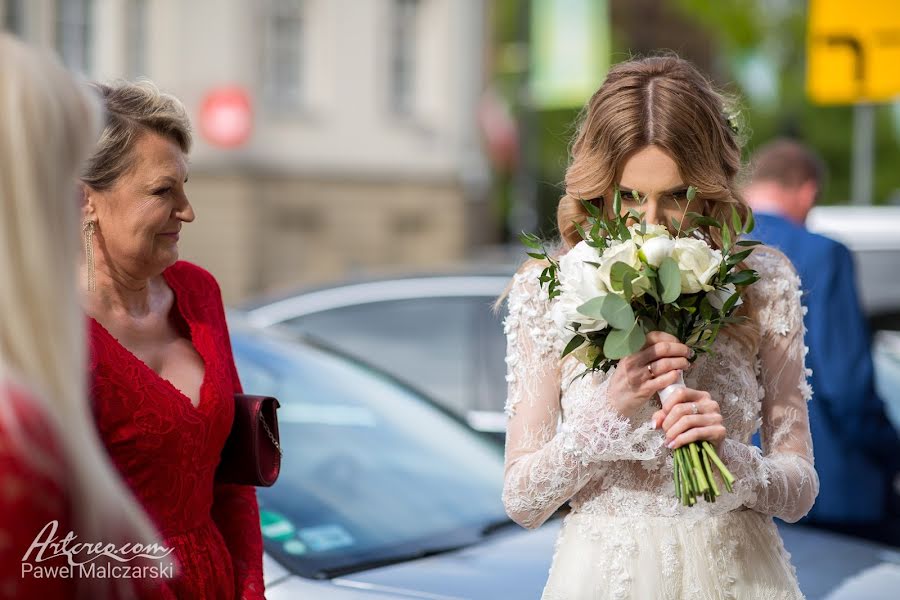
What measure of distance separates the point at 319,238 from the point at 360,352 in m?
18.2

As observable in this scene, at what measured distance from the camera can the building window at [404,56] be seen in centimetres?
2427

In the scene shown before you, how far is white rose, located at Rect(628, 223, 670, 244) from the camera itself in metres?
2.43

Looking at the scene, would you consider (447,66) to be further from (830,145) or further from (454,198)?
(830,145)

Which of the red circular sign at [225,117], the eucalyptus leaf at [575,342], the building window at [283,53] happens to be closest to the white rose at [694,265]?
the eucalyptus leaf at [575,342]

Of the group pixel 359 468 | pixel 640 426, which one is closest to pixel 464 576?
pixel 359 468

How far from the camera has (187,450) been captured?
2.56m

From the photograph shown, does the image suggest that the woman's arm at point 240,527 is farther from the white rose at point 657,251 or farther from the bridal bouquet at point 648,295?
the white rose at point 657,251

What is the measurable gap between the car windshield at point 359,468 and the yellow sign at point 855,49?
5027 mm

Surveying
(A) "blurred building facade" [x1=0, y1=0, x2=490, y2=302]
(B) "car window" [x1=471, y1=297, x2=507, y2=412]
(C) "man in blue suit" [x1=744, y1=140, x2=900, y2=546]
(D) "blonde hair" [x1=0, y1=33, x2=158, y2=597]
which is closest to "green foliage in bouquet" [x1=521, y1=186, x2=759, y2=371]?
(D) "blonde hair" [x1=0, y1=33, x2=158, y2=597]

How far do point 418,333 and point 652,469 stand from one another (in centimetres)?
301

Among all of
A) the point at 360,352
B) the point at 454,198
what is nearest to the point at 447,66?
the point at 454,198

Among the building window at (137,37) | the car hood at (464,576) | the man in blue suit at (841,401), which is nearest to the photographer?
the car hood at (464,576)

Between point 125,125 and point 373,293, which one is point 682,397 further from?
point 373,293

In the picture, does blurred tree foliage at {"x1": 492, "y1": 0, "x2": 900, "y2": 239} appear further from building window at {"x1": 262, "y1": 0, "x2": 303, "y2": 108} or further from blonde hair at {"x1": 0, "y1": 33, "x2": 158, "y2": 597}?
blonde hair at {"x1": 0, "y1": 33, "x2": 158, "y2": 597}
